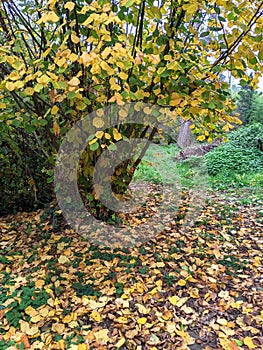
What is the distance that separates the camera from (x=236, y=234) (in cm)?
292

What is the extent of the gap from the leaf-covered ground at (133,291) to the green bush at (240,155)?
336cm

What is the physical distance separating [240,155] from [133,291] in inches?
210

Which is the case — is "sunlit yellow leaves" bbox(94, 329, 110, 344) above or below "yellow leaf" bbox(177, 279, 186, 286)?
below

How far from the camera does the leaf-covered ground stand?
170 cm

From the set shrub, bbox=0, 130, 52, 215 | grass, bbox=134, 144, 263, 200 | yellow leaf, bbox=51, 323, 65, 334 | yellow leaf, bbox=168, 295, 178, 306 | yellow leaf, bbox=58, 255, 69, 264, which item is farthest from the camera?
grass, bbox=134, 144, 263, 200

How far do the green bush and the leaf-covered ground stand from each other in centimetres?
336

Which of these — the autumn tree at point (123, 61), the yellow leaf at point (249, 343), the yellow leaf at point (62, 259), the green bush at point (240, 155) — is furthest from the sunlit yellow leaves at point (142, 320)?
the green bush at point (240, 155)

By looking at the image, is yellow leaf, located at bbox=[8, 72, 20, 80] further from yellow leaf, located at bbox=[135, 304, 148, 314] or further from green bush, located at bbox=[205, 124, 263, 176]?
green bush, located at bbox=[205, 124, 263, 176]

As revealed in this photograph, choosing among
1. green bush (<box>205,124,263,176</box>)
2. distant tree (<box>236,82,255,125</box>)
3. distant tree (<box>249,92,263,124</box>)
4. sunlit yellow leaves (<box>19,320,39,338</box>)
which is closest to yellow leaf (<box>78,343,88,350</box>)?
sunlit yellow leaves (<box>19,320,39,338</box>)

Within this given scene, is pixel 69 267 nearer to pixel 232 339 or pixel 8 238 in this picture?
pixel 8 238

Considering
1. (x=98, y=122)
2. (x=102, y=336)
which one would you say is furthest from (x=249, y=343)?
(x=98, y=122)

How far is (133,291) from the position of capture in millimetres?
2043

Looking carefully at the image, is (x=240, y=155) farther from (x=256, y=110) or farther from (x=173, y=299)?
(x=173, y=299)

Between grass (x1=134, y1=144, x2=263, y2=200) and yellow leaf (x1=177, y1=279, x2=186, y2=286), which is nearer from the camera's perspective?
yellow leaf (x1=177, y1=279, x2=186, y2=286)
